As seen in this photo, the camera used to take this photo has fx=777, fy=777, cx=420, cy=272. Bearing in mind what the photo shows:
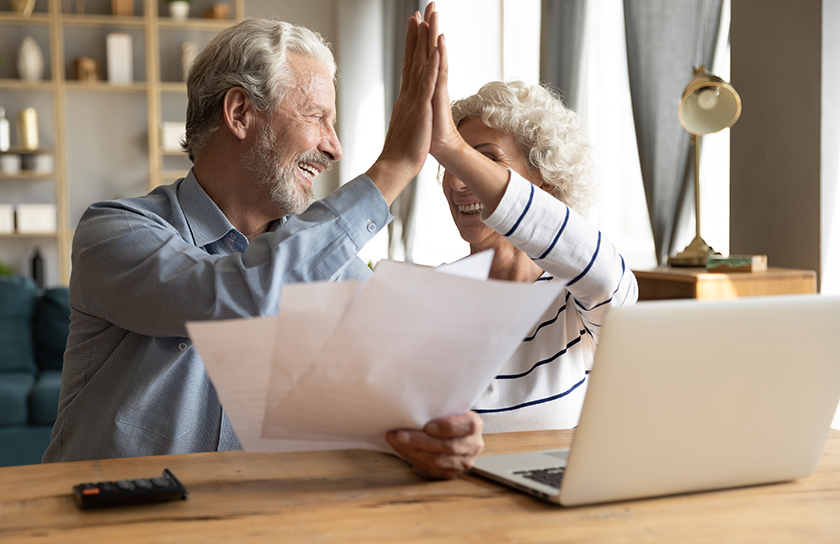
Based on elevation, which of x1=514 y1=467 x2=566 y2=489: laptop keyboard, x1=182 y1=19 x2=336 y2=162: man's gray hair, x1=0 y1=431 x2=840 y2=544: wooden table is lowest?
x1=0 y1=431 x2=840 y2=544: wooden table

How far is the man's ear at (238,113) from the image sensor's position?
62.6 inches

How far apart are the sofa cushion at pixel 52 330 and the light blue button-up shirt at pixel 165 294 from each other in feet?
8.56

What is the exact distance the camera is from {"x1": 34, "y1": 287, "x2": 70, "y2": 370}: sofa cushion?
12.4 feet

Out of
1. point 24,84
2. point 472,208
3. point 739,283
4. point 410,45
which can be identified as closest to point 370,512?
point 410,45

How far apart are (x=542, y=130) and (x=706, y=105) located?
4.64 ft

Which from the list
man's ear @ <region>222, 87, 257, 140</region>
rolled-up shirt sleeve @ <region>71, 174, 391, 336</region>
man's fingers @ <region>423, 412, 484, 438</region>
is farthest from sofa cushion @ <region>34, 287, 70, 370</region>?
man's fingers @ <region>423, 412, 484, 438</region>

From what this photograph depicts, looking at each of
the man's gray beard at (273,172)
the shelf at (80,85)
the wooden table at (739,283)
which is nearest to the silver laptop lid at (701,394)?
the man's gray beard at (273,172)

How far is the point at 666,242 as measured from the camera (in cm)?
341

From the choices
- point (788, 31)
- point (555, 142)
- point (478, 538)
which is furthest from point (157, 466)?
point (788, 31)

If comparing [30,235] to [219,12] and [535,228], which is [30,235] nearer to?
[219,12]

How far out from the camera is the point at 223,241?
151 centimetres

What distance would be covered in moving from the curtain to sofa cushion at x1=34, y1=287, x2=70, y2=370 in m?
2.59

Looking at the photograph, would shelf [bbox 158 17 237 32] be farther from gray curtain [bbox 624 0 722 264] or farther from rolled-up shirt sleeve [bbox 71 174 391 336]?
rolled-up shirt sleeve [bbox 71 174 391 336]

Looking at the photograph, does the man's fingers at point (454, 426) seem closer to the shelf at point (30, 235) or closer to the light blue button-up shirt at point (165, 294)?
the light blue button-up shirt at point (165, 294)
